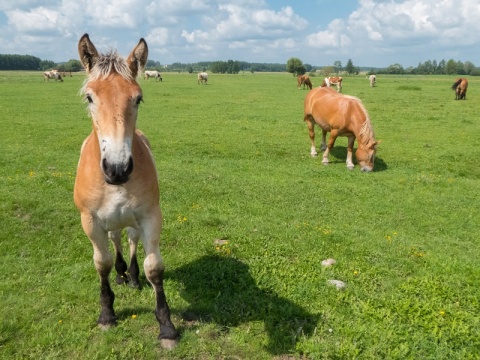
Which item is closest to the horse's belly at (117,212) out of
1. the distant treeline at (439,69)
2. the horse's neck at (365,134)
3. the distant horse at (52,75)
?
the horse's neck at (365,134)

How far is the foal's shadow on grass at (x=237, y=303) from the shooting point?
168 inches

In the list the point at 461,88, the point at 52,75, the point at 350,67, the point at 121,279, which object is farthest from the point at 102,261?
the point at 350,67

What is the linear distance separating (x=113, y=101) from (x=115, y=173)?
2.23 ft

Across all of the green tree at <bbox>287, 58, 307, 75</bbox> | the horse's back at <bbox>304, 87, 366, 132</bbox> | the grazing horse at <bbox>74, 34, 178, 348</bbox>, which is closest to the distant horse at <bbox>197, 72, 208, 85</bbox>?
the horse's back at <bbox>304, 87, 366, 132</bbox>

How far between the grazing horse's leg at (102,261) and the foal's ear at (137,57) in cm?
153

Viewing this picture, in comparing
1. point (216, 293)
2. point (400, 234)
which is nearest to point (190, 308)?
point (216, 293)

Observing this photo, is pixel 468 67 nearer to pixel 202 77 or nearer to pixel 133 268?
pixel 202 77

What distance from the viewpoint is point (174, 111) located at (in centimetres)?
2359

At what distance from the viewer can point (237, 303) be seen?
471 cm

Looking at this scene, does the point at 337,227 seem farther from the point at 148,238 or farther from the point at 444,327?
the point at 148,238

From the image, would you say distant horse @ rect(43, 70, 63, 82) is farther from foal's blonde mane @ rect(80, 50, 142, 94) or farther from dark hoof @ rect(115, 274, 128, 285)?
foal's blonde mane @ rect(80, 50, 142, 94)

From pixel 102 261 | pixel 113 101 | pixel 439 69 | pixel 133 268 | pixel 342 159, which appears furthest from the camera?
pixel 439 69

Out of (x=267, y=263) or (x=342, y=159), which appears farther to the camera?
(x=342, y=159)

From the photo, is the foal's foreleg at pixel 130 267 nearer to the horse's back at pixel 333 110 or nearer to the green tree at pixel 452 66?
the horse's back at pixel 333 110
